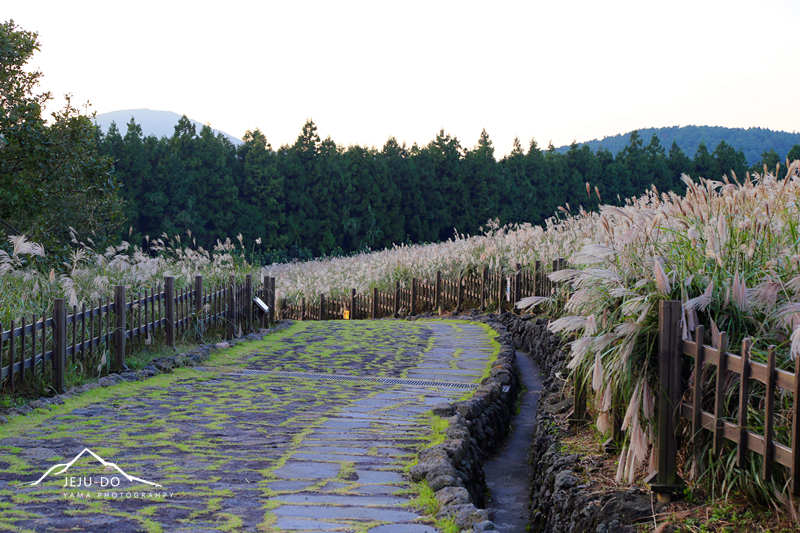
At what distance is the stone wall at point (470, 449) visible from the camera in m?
3.26

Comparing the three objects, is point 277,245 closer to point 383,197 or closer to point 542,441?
point 383,197

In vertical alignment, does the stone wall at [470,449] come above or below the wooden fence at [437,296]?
below

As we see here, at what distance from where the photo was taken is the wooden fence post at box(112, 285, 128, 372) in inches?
265

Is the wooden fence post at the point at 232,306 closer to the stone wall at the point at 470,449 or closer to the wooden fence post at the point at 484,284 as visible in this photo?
the stone wall at the point at 470,449

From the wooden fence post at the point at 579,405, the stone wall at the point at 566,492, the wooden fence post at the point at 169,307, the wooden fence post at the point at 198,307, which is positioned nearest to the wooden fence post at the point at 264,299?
the wooden fence post at the point at 198,307

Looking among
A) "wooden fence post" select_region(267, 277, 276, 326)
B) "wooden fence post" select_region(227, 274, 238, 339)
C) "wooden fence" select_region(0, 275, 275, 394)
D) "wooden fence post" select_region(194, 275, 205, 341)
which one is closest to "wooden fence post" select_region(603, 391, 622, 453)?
"wooden fence" select_region(0, 275, 275, 394)

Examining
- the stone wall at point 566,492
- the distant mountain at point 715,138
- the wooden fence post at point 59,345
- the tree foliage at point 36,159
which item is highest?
the distant mountain at point 715,138

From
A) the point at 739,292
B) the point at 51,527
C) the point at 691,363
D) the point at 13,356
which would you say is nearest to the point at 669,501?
the point at 691,363

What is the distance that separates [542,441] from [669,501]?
1987mm

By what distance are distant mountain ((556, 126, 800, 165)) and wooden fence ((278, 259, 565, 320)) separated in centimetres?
8149

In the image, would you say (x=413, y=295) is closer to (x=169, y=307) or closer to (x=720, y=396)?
(x=169, y=307)

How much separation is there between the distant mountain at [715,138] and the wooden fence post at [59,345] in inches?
3683

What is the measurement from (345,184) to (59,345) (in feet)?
116

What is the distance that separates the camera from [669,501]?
302 centimetres
